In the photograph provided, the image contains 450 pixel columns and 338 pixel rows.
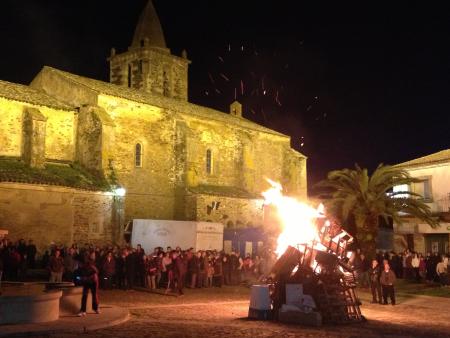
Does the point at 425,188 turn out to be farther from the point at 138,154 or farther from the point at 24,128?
the point at 24,128

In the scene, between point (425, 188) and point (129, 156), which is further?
point (425, 188)

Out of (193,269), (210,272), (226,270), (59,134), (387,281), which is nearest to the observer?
(387,281)

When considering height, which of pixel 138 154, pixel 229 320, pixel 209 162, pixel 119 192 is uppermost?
pixel 209 162

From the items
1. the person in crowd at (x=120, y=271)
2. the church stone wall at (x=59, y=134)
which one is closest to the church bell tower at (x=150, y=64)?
the church stone wall at (x=59, y=134)

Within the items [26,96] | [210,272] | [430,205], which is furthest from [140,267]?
[430,205]

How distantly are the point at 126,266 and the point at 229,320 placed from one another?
7.63 meters

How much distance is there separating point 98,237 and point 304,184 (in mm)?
20764

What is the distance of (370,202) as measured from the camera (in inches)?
925

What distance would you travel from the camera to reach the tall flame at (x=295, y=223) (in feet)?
48.6

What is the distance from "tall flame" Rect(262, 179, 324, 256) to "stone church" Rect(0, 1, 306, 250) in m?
13.2

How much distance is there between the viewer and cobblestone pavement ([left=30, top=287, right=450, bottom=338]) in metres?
10.9

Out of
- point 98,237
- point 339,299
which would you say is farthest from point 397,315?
point 98,237

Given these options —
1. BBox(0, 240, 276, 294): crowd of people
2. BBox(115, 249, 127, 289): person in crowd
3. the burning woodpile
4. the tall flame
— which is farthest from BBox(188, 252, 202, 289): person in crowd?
the burning woodpile

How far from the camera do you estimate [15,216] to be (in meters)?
23.4
